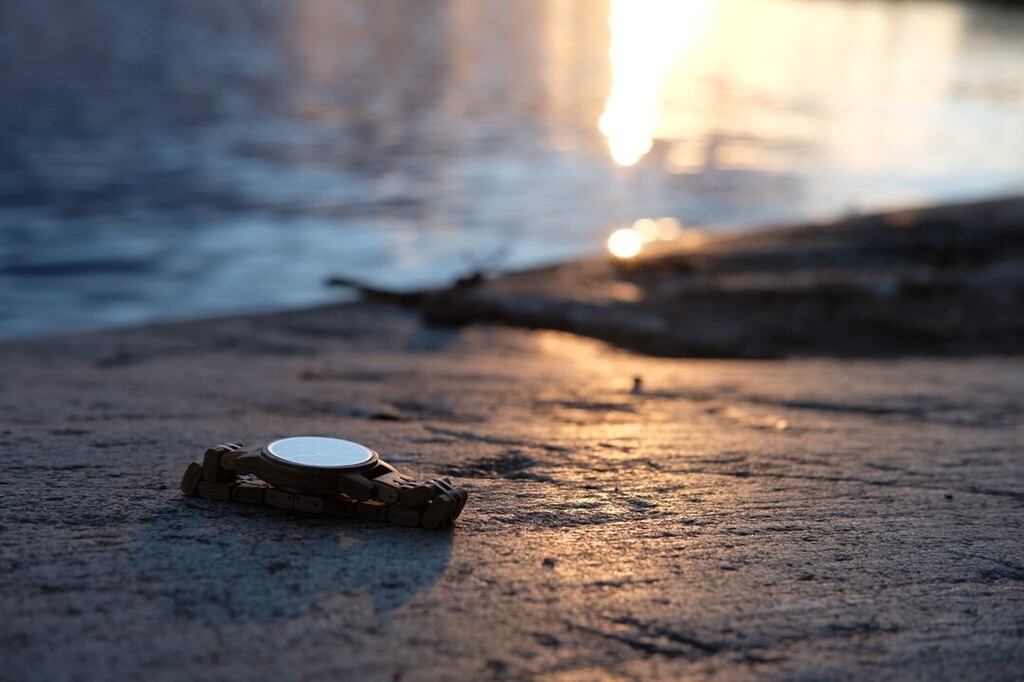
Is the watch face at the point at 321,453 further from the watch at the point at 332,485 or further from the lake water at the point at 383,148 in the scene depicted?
the lake water at the point at 383,148

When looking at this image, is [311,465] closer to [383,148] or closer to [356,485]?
[356,485]

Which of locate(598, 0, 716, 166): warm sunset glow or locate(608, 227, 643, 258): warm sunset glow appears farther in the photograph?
locate(598, 0, 716, 166): warm sunset glow

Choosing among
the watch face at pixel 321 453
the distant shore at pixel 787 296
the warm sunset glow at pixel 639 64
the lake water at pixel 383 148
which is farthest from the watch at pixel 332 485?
the warm sunset glow at pixel 639 64

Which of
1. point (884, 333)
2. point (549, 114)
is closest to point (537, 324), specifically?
point (884, 333)

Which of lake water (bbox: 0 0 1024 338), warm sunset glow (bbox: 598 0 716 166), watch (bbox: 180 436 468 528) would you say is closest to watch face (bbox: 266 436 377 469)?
watch (bbox: 180 436 468 528)

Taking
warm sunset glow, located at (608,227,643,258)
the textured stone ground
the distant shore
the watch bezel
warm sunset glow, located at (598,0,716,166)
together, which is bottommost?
the textured stone ground

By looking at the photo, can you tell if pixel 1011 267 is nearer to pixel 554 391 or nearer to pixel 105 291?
pixel 554 391

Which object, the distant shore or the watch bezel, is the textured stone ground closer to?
the watch bezel
